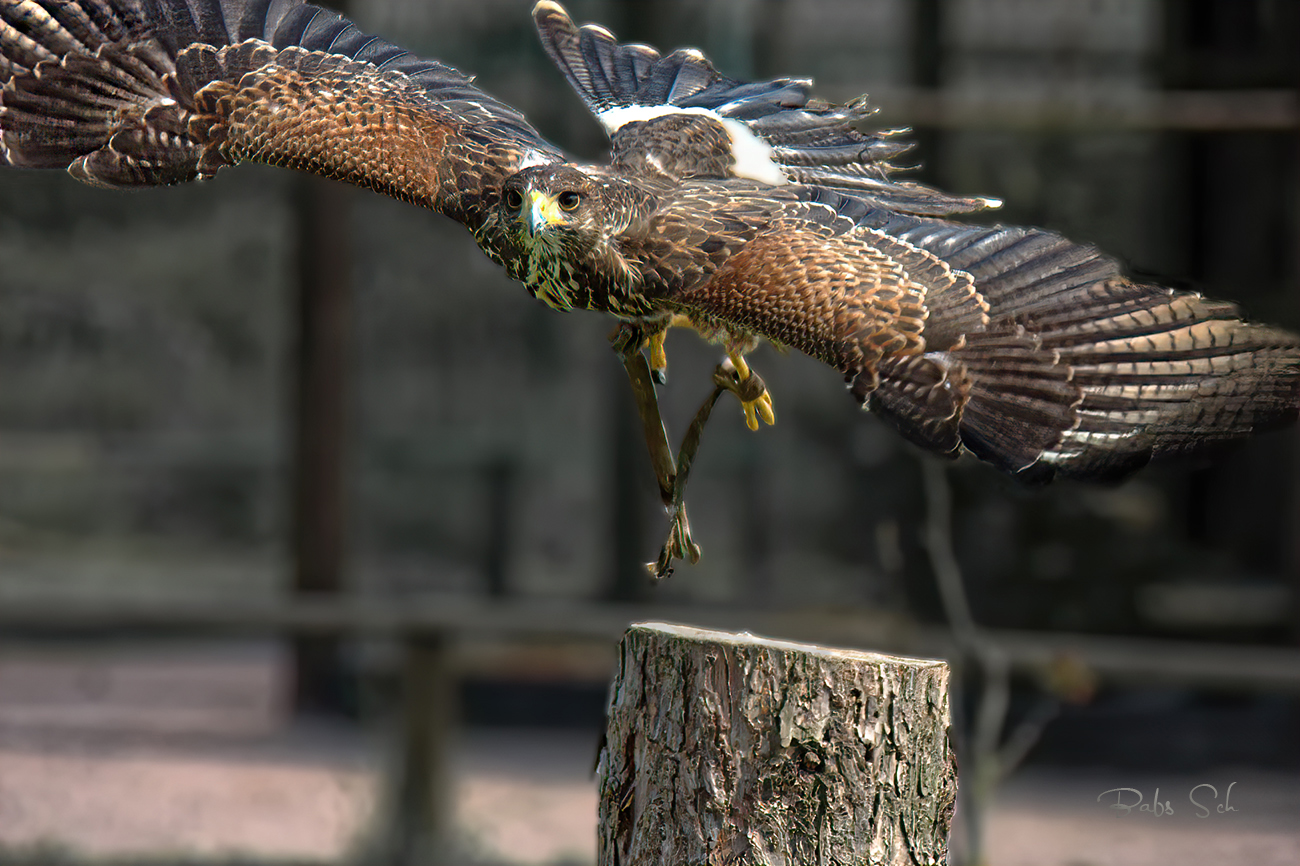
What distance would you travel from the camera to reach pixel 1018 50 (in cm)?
620

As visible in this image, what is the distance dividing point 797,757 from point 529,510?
4884 mm

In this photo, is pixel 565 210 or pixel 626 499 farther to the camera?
pixel 626 499

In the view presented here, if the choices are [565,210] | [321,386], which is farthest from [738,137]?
[321,386]

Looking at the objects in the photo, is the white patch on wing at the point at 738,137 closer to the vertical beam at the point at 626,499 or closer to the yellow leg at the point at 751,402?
the yellow leg at the point at 751,402

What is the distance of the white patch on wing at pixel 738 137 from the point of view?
323cm

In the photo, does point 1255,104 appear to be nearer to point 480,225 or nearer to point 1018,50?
point 1018,50

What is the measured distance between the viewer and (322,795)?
5.59m

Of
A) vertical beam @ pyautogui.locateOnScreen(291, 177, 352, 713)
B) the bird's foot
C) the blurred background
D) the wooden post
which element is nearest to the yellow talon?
the bird's foot

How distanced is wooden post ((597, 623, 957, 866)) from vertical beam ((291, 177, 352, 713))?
3421 mm

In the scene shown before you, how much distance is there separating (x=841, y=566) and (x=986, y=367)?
4020mm

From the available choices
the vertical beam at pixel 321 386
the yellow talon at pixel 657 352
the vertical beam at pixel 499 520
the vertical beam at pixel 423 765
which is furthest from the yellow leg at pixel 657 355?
the vertical beam at pixel 499 520

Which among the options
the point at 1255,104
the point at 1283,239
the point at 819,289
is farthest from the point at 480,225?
the point at 1283,239

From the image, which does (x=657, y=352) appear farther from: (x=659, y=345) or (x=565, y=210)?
(x=565, y=210)

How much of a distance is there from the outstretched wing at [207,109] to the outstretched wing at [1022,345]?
0.75 metres
